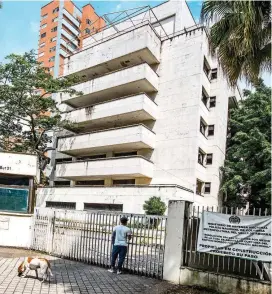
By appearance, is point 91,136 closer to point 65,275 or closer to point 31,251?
point 31,251

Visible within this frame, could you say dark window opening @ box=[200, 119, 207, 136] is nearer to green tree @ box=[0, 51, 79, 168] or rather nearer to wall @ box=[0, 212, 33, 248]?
green tree @ box=[0, 51, 79, 168]

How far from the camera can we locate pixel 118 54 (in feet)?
100.0

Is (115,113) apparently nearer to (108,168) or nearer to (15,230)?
(108,168)

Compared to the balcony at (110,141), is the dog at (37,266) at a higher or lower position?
lower

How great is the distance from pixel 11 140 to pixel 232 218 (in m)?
26.6

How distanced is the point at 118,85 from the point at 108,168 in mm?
7258

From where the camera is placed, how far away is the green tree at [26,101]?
26938 millimetres

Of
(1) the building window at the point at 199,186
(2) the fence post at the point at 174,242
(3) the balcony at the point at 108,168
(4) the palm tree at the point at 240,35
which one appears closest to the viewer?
(2) the fence post at the point at 174,242

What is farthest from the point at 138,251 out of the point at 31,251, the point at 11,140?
the point at 11,140

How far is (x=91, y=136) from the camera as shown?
30469 mm

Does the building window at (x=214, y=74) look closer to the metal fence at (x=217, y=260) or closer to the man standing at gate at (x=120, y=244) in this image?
the metal fence at (x=217, y=260)

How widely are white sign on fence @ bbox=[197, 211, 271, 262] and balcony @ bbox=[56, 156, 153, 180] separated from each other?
18407 millimetres

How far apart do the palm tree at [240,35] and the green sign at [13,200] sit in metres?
8.58

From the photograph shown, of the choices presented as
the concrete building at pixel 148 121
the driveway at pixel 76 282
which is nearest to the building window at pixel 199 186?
the concrete building at pixel 148 121
